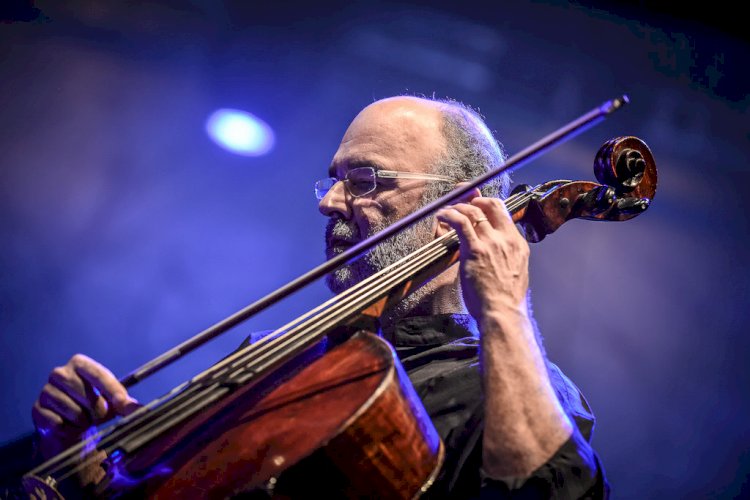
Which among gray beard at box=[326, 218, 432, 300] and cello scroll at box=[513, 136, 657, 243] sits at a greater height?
cello scroll at box=[513, 136, 657, 243]

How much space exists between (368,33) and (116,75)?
172cm

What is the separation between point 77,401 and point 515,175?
3.21 meters

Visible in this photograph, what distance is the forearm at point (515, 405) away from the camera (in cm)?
120

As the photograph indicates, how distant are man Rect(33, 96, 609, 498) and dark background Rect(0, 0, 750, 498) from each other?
5.71 ft

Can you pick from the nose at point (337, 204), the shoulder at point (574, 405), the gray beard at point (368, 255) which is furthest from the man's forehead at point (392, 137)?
the shoulder at point (574, 405)

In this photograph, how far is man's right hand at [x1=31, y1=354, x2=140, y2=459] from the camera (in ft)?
4.26

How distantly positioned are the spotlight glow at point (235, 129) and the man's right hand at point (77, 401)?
2.69m

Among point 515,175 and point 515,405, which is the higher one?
point 515,175

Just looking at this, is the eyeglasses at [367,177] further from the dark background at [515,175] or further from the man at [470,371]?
the dark background at [515,175]

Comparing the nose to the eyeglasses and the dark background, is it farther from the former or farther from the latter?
the dark background

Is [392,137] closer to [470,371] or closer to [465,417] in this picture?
[470,371]

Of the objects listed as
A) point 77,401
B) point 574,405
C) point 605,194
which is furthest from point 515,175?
point 77,401

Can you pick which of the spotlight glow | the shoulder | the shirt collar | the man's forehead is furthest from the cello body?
the spotlight glow

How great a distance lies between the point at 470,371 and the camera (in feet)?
5.33
